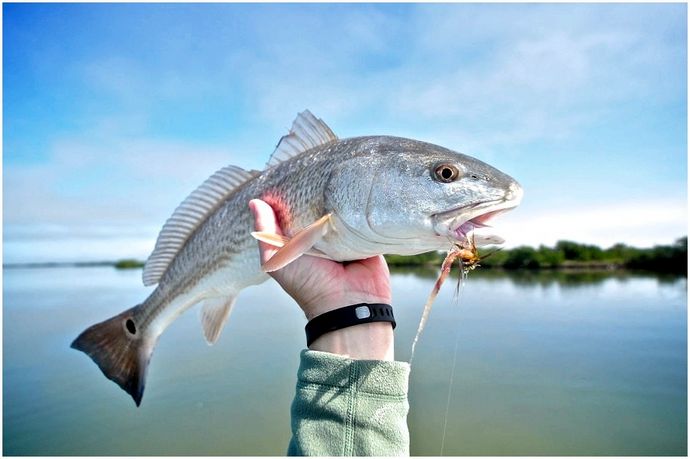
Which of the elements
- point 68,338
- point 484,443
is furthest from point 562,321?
point 68,338

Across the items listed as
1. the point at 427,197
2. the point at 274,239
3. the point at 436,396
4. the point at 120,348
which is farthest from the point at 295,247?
the point at 436,396

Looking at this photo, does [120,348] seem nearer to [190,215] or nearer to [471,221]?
[190,215]

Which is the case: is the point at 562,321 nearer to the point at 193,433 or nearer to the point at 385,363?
the point at 193,433

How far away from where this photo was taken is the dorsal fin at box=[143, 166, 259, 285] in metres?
2.04

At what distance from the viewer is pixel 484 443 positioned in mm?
4430

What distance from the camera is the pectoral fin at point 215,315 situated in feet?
6.66

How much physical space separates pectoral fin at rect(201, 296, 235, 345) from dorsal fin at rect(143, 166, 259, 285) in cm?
30

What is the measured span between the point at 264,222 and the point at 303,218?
0.13 m

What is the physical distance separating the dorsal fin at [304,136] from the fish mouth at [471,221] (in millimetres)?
627

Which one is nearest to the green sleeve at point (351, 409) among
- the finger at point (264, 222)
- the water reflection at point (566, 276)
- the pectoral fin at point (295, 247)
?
the pectoral fin at point (295, 247)

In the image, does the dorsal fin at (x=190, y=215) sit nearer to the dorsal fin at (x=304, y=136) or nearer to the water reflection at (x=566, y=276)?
the dorsal fin at (x=304, y=136)

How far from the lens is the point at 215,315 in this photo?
2.06 meters

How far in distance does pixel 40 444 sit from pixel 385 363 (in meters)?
5.16

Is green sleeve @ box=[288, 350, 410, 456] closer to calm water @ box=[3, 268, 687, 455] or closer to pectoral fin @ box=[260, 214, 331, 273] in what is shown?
pectoral fin @ box=[260, 214, 331, 273]
